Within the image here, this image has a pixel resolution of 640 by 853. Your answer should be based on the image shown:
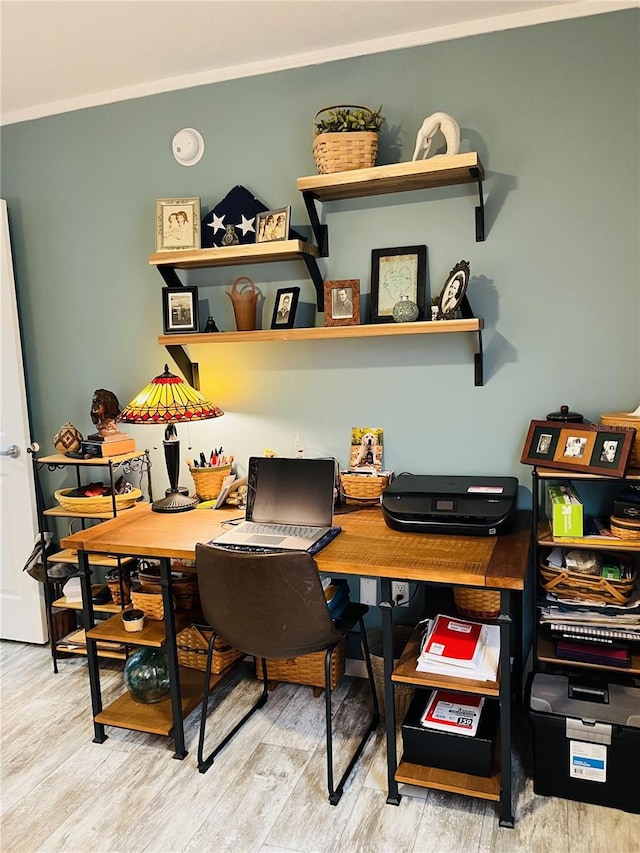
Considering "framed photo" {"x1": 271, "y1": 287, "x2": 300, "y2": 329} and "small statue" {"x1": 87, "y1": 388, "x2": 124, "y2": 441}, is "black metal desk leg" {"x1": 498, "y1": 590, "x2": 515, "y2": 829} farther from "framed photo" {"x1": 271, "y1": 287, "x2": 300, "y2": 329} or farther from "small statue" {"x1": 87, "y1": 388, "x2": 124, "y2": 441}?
"small statue" {"x1": 87, "y1": 388, "x2": 124, "y2": 441}

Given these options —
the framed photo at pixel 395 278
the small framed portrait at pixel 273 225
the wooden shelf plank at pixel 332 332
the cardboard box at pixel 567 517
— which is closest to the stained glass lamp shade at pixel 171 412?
the wooden shelf plank at pixel 332 332

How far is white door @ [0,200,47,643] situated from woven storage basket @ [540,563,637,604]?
2249 mm

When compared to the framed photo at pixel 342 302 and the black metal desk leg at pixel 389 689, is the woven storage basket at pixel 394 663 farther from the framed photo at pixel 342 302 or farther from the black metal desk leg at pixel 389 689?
the framed photo at pixel 342 302

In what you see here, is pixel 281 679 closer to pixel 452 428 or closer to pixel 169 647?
pixel 169 647

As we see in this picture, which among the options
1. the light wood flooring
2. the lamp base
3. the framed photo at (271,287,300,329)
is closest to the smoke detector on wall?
the framed photo at (271,287,300,329)

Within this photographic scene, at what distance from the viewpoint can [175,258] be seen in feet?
8.26

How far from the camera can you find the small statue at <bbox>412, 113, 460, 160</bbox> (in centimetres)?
214

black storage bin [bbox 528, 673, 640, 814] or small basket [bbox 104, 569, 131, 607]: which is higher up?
small basket [bbox 104, 569, 131, 607]

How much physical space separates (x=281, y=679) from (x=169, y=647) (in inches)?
24.0

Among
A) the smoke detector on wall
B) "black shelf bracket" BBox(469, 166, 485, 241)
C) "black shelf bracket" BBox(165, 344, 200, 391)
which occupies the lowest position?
"black shelf bracket" BBox(165, 344, 200, 391)

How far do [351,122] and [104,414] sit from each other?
1.49 meters

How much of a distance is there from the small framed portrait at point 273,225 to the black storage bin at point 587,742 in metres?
1.73

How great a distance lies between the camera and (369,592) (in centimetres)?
262

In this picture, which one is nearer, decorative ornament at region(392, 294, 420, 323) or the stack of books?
the stack of books
